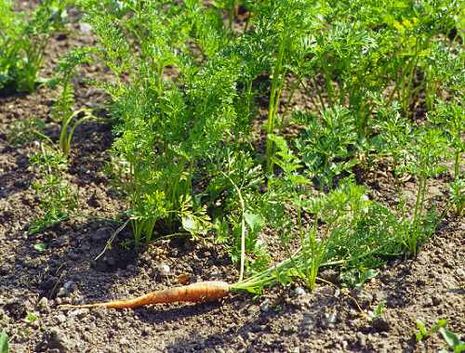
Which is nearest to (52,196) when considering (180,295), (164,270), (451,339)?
(164,270)

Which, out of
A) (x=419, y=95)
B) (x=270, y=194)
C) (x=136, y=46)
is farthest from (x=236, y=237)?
(x=136, y=46)

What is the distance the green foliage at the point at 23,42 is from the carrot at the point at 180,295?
1556mm

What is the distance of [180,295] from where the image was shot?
3299 mm

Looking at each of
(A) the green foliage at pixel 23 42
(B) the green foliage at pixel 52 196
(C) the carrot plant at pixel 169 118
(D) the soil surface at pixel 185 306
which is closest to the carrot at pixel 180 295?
(D) the soil surface at pixel 185 306

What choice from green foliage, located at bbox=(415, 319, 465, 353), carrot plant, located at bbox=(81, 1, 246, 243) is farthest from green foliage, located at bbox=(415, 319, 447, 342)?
carrot plant, located at bbox=(81, 1, 246, 243)

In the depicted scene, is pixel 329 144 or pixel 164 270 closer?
pixel 329 144

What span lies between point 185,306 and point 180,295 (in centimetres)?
8

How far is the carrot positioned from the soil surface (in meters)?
0.03

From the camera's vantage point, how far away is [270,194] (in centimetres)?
332

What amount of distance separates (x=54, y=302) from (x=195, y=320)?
0.52 metres

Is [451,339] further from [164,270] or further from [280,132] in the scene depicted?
[280,132]

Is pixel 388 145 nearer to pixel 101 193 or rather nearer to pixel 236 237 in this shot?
pixel 236 237

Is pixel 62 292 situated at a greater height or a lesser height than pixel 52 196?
lesser

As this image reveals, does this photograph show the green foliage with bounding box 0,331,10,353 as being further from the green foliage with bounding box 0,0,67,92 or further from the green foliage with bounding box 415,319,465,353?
the green foliage with bounding box 0,0,67,92
